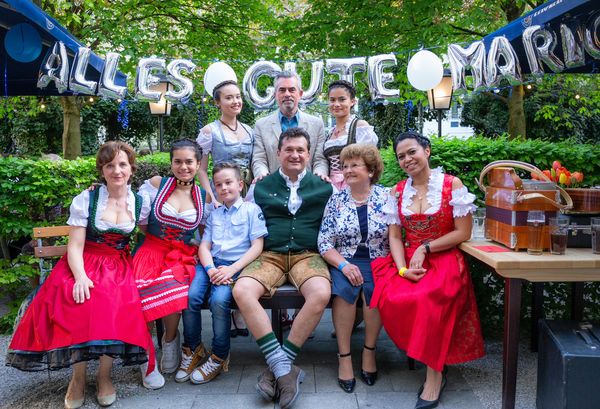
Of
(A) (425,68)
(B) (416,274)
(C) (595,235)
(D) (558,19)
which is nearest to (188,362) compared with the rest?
(B) (416,274)

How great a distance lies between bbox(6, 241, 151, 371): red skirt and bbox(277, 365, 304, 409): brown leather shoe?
817 millimetres

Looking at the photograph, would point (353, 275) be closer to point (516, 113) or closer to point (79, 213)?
point (79, 213)

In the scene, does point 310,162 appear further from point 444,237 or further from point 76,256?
point 76,256

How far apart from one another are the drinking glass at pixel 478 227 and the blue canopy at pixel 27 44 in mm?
3986

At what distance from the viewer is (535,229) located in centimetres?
247

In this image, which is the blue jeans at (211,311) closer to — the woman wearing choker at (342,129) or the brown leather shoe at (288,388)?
the brown leather shoe at (288,388)

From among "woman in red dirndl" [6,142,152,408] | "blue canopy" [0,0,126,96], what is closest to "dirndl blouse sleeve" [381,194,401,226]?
"woman in red dirndl" [6,142,152,408]

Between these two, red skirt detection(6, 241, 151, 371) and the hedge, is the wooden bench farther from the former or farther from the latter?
the hedge

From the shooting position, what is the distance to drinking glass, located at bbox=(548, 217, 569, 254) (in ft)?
7.95

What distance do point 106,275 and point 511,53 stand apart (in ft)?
13.5

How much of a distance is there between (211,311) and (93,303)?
2.29 feet

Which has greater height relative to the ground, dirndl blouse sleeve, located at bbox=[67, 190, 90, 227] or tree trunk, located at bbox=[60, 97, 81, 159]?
tree trunk, located at bbox=[60, 97, 81, 159]

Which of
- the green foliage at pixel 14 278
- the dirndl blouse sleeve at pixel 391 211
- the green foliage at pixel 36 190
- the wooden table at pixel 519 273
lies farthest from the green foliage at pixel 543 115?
the green foliage at pixel 14 278

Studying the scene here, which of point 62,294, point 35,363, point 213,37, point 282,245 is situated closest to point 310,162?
point 282,245
